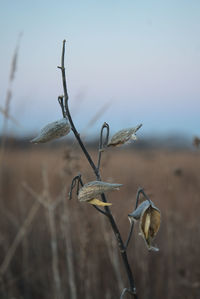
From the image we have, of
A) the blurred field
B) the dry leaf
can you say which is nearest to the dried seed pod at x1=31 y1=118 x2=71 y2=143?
the dry leaf

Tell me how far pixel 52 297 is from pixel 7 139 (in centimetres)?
73

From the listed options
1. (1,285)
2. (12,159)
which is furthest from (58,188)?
(1,285)

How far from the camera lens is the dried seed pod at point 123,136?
1.81 ft

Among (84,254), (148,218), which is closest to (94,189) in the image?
(148,218)

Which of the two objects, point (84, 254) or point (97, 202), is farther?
point (84, 254)

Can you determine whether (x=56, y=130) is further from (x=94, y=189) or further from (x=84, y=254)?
(x=84, y=254)

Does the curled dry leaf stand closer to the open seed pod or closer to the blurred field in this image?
the open seed pod

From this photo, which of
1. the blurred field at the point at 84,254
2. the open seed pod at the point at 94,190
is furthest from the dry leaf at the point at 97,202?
the blurred field at the point at 84,254

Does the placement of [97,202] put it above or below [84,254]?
above

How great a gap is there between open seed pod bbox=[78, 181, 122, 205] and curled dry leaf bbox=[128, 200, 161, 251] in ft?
0.21

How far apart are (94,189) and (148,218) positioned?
→ 10cm

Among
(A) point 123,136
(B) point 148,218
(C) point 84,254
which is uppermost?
(A) point 123,136

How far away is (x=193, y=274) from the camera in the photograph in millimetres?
1663

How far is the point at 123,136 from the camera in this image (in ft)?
1.82
